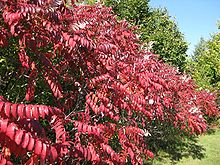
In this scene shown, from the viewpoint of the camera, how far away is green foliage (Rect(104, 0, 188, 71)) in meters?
17.0

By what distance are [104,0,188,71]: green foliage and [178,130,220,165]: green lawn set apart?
16.6ft

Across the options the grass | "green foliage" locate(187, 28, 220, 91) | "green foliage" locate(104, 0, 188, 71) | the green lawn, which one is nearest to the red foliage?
the grass

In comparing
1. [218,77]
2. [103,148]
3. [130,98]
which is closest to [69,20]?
[130,98]

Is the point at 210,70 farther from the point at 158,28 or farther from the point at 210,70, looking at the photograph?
the point at 158,28

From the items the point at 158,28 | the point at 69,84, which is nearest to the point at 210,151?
the point at 69,84

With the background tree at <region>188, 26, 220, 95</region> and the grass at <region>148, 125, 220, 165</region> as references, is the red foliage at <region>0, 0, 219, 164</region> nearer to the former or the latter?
the grass at <region>148, 125, 220, 165</region>

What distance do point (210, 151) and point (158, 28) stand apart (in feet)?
28.8

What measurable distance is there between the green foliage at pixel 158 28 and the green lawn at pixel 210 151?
5055mm

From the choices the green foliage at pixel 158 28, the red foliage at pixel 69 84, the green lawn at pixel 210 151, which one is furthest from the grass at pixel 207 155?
the green foliage at pixel 158 28

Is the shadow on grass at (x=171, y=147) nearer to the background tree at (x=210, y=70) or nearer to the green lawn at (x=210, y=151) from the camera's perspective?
the green lawn at (x=210, y=151)

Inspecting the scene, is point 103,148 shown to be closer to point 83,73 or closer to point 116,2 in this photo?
point 83,73

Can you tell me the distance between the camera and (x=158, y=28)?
17578 millimetres

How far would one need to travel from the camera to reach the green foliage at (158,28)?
55.9 feet

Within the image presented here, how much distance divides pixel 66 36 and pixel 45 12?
0.40 m
